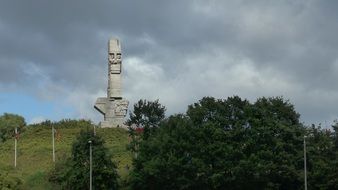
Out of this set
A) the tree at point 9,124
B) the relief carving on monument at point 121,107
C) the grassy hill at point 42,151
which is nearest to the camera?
the grassy hill at point 42,151

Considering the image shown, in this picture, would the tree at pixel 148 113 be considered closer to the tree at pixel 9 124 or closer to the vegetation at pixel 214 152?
the vegetation at pixel 214 152

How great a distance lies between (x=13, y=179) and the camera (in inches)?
1839

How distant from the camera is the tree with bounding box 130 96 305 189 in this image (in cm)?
4738

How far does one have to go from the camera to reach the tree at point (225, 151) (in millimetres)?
47375

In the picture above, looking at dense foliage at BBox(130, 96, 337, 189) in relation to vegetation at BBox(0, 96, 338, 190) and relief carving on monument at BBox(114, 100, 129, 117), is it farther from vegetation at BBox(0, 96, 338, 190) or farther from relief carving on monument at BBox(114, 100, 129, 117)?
relief carving on monument at BBox(114, 100, 129, 117)

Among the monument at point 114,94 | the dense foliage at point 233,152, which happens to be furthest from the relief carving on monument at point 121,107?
the dense foliage at point 233,152

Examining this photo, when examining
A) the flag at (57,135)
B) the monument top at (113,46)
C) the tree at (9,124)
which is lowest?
the flag at (57,135)

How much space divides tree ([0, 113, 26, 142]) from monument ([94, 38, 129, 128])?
43.0ft

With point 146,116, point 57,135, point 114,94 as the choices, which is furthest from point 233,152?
point 57,135

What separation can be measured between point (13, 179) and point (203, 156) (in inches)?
507

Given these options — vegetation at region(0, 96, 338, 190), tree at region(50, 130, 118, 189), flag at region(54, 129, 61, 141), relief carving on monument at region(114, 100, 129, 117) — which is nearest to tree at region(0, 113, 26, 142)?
flag at region(54, 129, 61, 141)

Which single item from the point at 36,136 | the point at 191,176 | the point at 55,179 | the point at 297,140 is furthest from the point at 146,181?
the point at 36,136

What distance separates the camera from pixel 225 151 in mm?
47688

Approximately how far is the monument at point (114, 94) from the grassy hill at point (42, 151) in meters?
1.55
